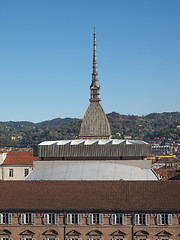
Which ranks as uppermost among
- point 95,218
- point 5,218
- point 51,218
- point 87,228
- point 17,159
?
point 17,159

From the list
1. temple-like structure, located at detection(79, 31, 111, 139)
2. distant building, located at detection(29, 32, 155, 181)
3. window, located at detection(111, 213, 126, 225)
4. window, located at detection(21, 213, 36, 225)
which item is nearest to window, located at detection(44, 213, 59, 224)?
window, located at detection(21, 213, 36, 225)

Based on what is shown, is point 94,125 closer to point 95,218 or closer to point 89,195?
point 89,195

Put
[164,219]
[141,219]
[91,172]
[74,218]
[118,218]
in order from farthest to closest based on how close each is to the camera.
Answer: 1. [91,172]
2. [74,218]
3. [118,218]
4. [141,219]
5. [164,219]

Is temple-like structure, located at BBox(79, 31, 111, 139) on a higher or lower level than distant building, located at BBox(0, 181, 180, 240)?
higher

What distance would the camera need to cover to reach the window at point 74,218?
61.8m

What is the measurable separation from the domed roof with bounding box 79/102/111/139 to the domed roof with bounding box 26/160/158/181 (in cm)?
4134

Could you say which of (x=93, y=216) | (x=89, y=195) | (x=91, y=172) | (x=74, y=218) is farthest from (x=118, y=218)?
(x=91, y=172)

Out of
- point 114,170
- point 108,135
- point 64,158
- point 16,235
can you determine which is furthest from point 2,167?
point 16,235

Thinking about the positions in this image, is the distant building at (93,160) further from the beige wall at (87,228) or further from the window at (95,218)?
the beige wall at (87,228)

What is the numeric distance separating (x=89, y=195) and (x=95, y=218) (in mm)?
3789

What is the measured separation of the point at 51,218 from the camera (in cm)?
6222

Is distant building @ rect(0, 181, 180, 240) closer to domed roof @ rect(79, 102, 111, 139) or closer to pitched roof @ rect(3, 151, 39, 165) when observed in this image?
pitched roof @ rect(3, 151, 39, 165)

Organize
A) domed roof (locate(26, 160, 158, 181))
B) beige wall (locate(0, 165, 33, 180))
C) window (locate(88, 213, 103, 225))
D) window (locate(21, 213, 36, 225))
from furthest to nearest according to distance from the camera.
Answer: beige wall (locate(0, 165, 33, 180)) → domed roof (locate(26, 160, 158, 181)) → window (locate(21, 213, 36, 225)) → window (locate(88, 213, 103, 225))

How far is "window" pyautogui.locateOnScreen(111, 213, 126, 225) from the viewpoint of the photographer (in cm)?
6131
